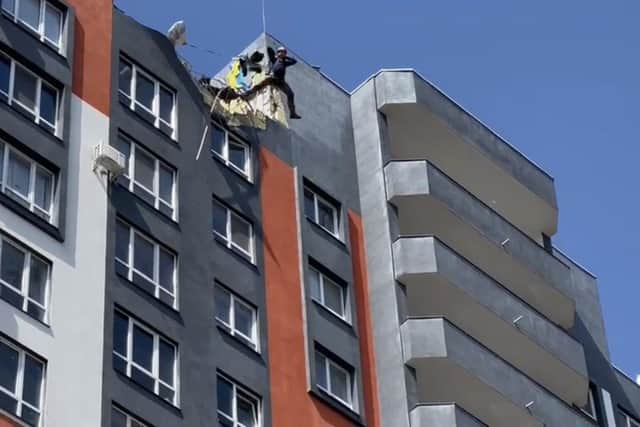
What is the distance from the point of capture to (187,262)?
4403 centimetres

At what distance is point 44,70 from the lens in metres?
43.2

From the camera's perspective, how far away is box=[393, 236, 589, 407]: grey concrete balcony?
165 ft

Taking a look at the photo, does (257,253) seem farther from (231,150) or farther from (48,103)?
(48,103)

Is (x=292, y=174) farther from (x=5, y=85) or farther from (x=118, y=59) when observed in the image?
(x=5, y=85)

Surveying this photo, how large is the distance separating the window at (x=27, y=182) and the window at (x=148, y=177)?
9.03 ft

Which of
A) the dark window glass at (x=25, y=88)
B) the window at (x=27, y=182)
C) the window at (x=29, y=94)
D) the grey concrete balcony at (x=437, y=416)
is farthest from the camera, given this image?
the grey concrete balcony at (x=437, y=416)

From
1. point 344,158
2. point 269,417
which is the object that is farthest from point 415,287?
point 269,417

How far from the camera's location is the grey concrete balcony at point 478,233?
52.1 m

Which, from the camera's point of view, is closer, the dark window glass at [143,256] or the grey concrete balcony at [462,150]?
the dark window glass at [143,256]

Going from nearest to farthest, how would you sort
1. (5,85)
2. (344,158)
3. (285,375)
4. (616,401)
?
(5,85) < (285,375) < (344,158) < (616,401)

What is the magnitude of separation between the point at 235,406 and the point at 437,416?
6992mm

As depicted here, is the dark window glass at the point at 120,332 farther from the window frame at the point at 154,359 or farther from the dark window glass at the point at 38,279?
the dark window glass at the point at 38,279

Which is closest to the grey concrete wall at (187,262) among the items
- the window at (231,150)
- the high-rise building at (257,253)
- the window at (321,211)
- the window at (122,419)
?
the high-rise building at (257,253)

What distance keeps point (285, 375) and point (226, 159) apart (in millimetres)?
6960
